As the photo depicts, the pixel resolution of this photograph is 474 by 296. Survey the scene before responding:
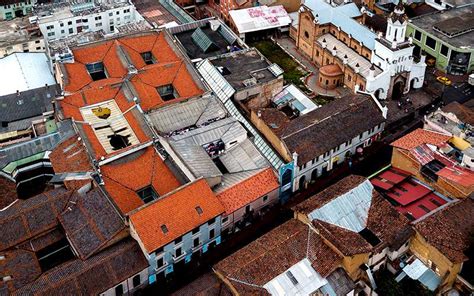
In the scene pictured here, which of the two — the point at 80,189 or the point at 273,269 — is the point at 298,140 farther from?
the point at 80,189

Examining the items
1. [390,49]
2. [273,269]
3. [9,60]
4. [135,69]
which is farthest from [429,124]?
[9,60]

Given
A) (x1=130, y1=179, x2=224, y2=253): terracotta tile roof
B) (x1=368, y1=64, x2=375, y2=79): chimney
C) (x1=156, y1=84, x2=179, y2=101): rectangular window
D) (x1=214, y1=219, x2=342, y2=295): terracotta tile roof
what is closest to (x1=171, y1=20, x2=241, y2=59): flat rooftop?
(x1=156, y1=84, x2=179, y2=101): rectangular window

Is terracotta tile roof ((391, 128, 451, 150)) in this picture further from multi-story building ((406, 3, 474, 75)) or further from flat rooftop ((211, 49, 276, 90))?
multi-story building ((406, 3, 474, 75))

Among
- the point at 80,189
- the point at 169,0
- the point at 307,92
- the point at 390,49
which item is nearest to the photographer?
the point at 80,189

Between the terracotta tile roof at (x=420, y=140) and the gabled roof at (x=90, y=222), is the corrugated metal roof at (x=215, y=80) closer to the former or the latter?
the terracotta tile roof at (x=420, y=140)

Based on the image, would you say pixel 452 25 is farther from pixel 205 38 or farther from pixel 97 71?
pixel 97 71

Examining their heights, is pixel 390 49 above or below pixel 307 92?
above

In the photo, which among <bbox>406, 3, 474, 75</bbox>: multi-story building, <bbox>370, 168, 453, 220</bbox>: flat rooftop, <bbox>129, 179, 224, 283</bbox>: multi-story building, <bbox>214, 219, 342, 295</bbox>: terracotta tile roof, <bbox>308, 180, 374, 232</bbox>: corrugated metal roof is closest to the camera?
<bbox>214, 219, 342, 295</bbox>: terracotta tile roof
